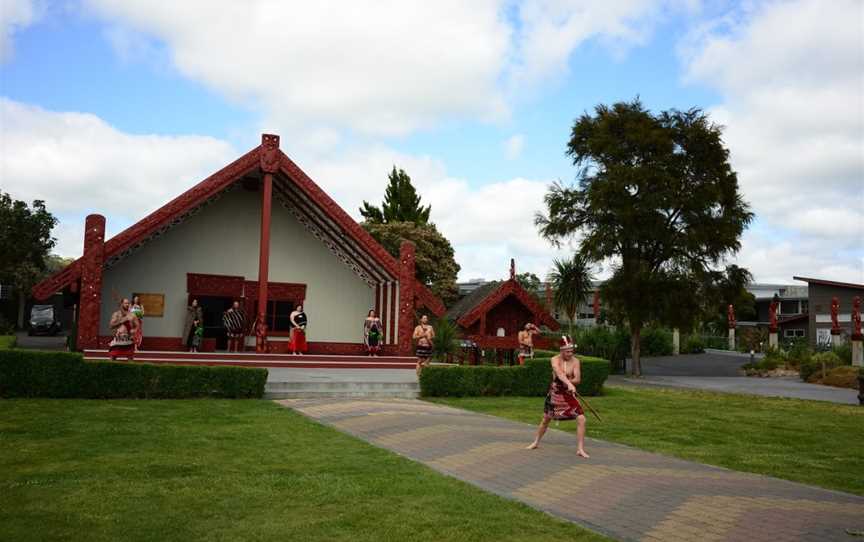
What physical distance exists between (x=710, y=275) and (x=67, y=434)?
88.0 feet

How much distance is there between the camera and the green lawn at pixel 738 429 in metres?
9.41

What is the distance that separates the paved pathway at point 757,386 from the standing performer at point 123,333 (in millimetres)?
16724

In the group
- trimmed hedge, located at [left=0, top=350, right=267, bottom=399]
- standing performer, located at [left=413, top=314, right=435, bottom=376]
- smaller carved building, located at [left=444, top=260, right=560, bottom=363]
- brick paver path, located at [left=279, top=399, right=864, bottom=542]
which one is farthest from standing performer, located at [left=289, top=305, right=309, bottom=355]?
brick paver path, located at [left=279, top=399, right=864, bottom=542]

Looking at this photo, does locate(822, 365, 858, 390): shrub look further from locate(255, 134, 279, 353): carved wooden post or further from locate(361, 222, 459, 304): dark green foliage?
locate(361, 222, 459, 304): dark green foliage

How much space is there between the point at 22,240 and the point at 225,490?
144 ft

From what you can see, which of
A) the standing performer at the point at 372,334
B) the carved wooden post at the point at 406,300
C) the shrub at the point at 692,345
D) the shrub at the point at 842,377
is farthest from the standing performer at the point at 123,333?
the shrub at the point at 692,345

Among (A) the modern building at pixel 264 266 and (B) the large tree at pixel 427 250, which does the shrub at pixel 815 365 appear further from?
(B) the large tree at pixel 427 250

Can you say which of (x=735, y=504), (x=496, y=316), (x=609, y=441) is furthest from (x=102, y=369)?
(x=496, y=316)

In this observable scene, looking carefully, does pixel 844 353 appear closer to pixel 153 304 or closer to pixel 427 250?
pixel 427 250

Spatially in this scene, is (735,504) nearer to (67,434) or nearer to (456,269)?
(67,434)

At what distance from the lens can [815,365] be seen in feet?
92.9

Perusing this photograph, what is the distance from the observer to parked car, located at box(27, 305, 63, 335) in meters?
40.7

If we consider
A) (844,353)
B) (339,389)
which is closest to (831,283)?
(844,353)

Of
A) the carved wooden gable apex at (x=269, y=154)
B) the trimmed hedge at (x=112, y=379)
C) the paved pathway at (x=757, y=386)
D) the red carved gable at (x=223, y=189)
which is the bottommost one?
the paved pathway at (x=757, y=386)
